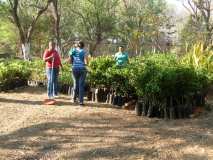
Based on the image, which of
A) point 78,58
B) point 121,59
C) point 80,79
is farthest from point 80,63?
point 121,59

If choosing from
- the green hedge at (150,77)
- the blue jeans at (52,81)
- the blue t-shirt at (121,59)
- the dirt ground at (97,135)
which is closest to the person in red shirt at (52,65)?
the blue jeans at (52,81)

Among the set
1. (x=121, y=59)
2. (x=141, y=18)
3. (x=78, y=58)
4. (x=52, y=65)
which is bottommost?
(x=52, y=65)

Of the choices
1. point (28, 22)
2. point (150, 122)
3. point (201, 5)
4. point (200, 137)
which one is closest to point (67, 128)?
point (150, 122)

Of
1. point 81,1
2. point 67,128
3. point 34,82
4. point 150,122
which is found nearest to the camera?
point 67,128

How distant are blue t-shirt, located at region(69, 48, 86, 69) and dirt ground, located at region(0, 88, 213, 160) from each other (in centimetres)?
114

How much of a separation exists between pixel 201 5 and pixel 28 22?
1752 centimetres

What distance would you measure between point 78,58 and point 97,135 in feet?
13.4

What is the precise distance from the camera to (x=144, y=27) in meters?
49.8

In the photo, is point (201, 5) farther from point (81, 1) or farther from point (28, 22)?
point (28, 22)

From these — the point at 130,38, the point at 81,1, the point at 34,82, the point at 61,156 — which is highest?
the point at 81,1

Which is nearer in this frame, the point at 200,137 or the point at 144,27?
the point at 200,137

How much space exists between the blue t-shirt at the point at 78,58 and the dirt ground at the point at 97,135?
1143 mm

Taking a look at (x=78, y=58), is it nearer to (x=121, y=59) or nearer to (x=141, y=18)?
(x=121, y=59)

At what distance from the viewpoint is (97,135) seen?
8.66 metres
